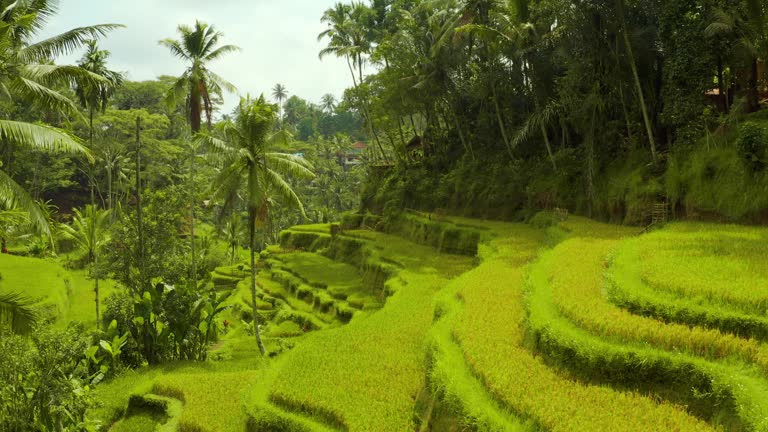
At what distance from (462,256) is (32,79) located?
678 inches

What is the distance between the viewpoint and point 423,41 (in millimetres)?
31656

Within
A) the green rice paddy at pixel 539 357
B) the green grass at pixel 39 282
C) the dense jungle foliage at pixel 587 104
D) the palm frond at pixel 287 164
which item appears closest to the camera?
the green rice paddy at pixel 539 357

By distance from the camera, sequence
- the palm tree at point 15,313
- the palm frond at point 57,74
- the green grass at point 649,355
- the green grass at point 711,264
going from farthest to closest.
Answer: the palm frond at point 57,74, the palm tree at point 15,313, the green grass at point 711,264, the green grass at point 649,355

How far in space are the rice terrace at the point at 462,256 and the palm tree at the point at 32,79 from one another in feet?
0.19

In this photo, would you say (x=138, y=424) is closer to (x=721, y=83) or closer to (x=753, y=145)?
(x=753, y=145)

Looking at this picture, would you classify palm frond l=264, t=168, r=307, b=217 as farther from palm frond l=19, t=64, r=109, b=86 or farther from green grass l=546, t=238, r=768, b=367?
green grass l=546, t=238, r=768, b=367

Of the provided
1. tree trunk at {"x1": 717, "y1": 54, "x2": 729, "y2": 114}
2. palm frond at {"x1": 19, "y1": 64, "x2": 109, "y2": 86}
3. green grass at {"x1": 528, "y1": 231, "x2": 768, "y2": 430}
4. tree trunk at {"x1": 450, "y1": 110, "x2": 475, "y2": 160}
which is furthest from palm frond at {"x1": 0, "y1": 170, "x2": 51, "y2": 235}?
tree trunk at {"x1": 450, "y1": 110, "x2": 475, "y2": 160}

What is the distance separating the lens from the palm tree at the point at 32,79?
362 inches

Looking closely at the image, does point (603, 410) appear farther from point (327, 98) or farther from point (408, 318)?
point (327, 98)

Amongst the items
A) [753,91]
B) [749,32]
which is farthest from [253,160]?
[753,91]

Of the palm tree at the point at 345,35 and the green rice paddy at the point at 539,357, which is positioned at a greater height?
the palm tree at the point at 345,35

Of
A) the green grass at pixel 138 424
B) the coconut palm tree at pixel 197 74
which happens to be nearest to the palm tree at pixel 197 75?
the coconut palm tree at pixel 197 74

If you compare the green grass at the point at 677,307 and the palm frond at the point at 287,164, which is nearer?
the green grass at the point at 677,307

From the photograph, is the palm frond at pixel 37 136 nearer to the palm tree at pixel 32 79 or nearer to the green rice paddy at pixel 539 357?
the palm tree at pixel 32 79
